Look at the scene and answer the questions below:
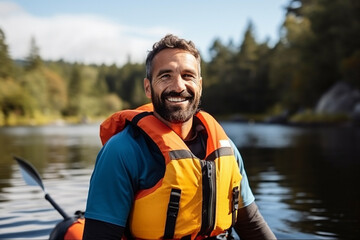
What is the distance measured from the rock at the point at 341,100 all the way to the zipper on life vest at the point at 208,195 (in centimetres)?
3759

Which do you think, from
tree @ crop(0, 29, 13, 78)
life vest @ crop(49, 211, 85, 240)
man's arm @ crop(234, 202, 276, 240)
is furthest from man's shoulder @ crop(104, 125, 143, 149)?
tree @ crop(0, 29, 13, 78)

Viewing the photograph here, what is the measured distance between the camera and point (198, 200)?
2387 millimetres

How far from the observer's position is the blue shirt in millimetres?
2158

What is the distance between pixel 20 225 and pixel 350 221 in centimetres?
460

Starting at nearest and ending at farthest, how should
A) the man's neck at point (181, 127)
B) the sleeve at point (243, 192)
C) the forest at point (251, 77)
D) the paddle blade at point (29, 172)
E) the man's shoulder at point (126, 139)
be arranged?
1. the man's shoulder at point (126, 139)
2. the man's neck at point (181, 127)
3. the sleeve at point (243, 192)
4. the paddle blade at point (29, 172)
5. the forest at point (251, 77)

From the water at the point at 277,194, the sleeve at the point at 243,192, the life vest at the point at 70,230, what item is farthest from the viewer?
the water at the point at 277,194

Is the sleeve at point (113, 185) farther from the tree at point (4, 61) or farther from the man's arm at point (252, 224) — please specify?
the tree at point (4, 61)

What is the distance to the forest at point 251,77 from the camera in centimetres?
4375

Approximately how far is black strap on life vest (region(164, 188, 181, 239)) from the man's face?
0.40m

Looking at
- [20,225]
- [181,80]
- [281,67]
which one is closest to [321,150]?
[20,225]

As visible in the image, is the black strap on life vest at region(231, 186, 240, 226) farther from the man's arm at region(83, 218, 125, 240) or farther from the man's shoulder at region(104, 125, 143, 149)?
the man's arm at region(83, 218, 125, 240)

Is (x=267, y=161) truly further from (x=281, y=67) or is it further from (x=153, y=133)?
(x=281, y=67)

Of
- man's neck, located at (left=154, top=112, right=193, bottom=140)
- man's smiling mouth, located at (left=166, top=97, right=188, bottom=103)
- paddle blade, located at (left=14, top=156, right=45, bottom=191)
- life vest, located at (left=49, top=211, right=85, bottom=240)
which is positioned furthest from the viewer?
paddle blade, located at (left=14, top=156, right=45, bottom=191)

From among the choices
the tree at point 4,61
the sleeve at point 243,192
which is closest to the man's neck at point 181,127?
the sleeve at point 243,192
